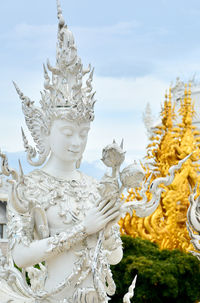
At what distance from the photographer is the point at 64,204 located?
4.32 meters

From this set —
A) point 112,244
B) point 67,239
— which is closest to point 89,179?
point 112,244

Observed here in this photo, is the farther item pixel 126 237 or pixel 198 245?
pixel 126 237

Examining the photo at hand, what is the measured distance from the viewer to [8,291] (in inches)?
181

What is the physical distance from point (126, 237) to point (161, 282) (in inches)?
40.6

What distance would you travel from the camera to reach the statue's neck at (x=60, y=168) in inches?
177

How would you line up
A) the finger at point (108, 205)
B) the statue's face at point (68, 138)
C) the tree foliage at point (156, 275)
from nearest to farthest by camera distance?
the finger at point (108, 205), the statue's face at point (68, 138), the tree foliage at point (156, 275)

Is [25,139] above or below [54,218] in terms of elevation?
above

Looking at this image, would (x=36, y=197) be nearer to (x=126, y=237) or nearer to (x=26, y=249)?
(x=26, y=249)

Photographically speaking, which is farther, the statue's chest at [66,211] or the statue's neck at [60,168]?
the statue's neck at [60,168]

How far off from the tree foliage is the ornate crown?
5.81m

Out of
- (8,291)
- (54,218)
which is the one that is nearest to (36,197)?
(54,218)

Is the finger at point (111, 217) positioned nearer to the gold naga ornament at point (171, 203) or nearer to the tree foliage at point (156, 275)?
the tree foliage at point (156, 275)

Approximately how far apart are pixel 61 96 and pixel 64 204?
71cm

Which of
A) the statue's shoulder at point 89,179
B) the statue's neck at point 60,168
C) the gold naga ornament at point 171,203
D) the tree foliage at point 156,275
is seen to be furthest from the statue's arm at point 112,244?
the gold naga ornament at point 171,203
